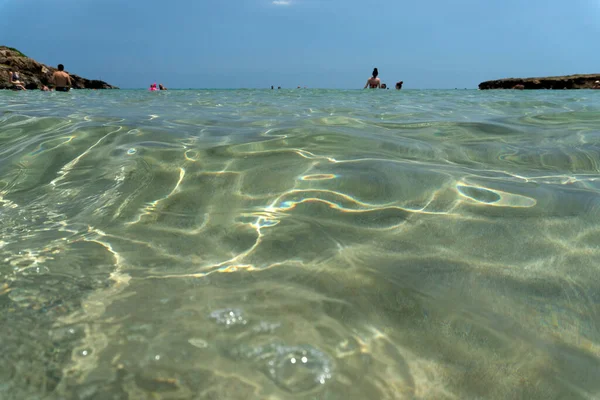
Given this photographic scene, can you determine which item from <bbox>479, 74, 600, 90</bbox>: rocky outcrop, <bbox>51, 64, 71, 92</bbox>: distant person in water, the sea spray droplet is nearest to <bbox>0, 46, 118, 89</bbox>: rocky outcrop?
<bbox>51, 64, 71, 92</bbox>: distant person in water

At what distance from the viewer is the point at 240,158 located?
2.62 meters

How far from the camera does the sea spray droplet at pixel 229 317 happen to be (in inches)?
42.9

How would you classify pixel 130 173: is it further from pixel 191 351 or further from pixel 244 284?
pixel 191 351

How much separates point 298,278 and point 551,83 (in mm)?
Result: 55835

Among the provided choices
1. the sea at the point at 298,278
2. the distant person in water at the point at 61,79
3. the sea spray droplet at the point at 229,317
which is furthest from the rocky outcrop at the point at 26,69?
the sea spray droplet at the point at 229,317

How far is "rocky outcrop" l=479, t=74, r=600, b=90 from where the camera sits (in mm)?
41781

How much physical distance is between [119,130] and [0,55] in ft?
103

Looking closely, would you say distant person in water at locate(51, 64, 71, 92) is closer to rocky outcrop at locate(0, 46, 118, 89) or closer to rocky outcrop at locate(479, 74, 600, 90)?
rocky outcrop at locate(0, 46, 118, 89)

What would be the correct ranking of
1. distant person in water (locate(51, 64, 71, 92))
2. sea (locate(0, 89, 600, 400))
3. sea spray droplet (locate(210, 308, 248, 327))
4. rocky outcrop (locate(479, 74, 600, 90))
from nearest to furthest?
sea (locate(0, 89, 600, 400)), sea spray droplet (locate(210, 308, 248, 327)), distant person in water (locate(51, 64, 71, 92)), rocky outcrop (locate(479, 74, 600, 90))

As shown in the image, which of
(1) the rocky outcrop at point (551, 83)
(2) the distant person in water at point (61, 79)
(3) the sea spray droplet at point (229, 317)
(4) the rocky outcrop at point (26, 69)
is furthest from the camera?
(1) the rocky outcrop at point (551, 83)

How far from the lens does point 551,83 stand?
45594mm

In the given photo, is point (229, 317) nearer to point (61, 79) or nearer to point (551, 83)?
point (61, 79)

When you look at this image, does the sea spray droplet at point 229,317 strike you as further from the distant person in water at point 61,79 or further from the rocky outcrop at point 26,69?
the rocky outcrop at point 26,69

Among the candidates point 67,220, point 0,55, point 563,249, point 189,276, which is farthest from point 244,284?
point 0,55
